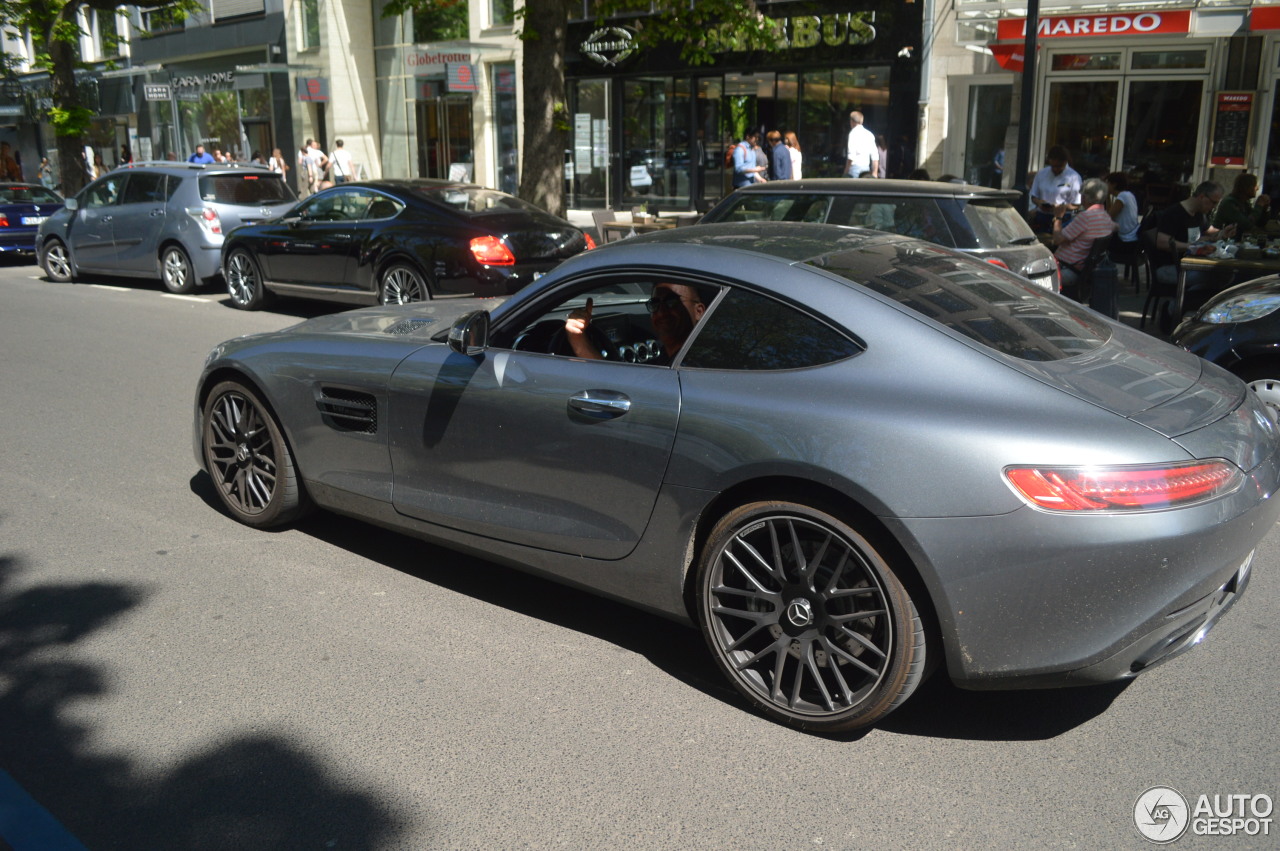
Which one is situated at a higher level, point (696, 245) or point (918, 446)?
point (696, 245)

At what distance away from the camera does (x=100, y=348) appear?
1037cm

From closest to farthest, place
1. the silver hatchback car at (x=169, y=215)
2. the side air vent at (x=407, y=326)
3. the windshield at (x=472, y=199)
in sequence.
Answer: the side air vent at (x=407, y=326), the windshield at (x=472, y=199), the silver hatchback car at (x=169, y=215)

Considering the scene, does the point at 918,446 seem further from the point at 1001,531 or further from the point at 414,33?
the point at 414,33

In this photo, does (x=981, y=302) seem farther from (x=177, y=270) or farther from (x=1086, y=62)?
(x=1086, y=62)

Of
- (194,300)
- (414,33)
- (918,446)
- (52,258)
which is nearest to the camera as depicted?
(918,446)

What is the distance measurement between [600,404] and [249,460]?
227 cm

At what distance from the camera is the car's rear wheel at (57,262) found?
51.7 ft

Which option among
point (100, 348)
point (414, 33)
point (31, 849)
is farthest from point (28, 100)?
point (31, 849)

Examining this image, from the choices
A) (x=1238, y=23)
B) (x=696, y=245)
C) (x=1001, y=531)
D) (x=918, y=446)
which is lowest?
(x=1001, y=531)

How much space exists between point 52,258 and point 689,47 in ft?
32.8

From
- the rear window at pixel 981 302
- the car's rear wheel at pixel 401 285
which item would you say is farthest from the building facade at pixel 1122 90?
the rear window at pixel 981 302

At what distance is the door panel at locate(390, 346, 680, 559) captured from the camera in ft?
12.2

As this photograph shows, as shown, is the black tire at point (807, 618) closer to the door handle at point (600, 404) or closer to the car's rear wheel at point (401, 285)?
the door handle at point (600, 404)

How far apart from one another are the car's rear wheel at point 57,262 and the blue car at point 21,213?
264cm
